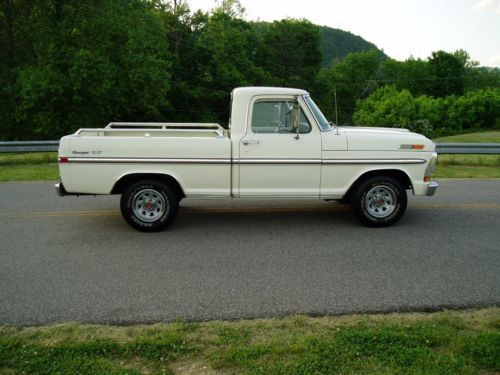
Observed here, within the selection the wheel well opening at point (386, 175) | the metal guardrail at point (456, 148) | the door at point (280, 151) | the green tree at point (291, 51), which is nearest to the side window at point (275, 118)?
the door at point (280, 151)

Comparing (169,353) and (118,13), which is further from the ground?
(118,13)

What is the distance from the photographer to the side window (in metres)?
6.81

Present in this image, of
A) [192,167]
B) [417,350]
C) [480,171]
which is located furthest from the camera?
[480,171]

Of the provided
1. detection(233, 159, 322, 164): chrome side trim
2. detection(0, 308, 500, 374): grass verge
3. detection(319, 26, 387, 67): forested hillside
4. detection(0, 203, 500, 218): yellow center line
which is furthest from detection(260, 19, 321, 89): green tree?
detection(319, 26, 387, 67): forested hillside

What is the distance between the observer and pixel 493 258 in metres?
5.67

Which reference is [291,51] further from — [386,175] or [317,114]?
[386,175]

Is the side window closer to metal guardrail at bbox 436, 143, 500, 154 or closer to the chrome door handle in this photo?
the chrome door handle

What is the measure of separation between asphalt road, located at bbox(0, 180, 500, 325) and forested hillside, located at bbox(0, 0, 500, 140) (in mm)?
21808

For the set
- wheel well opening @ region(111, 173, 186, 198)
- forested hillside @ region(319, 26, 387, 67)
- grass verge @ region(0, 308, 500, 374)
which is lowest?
grass verge @ region(0, 308, 500, 374)

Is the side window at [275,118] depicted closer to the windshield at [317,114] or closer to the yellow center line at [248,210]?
the windshield at [317,114]

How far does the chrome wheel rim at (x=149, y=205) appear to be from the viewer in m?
6.71

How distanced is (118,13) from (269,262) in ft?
102

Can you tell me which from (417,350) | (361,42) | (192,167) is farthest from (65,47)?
A: (361,42)

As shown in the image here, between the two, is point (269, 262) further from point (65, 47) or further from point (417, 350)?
point (65, 47)
